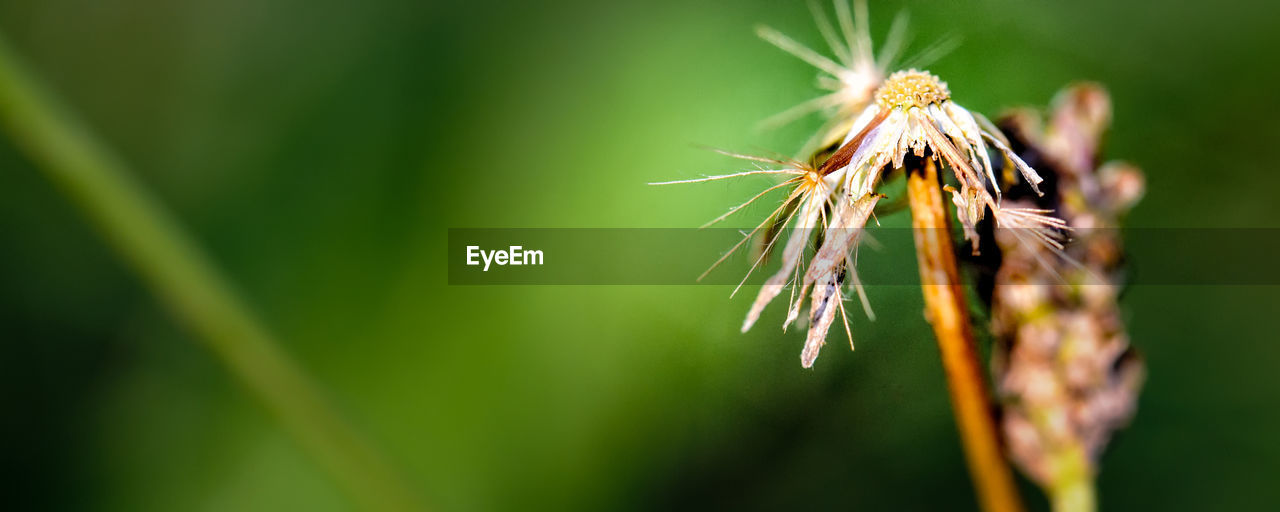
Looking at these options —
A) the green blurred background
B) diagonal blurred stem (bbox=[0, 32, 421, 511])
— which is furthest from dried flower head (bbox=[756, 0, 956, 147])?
diagonal blurred stem (bbox=[0, 32, 421, 511])

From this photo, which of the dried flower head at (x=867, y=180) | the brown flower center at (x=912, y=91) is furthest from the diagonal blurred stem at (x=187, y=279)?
the brown flower center at (x=912, y=91)

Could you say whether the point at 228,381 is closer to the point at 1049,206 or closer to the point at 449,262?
the point at 449,262

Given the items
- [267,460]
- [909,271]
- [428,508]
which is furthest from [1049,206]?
[267,460]

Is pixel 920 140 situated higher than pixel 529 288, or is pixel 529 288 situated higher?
pixel 529 288

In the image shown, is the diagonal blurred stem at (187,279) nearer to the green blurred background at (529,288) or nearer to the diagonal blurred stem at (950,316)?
the green blurred background at (529,288)

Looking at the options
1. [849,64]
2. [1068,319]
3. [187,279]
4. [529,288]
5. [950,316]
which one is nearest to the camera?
[950,316]

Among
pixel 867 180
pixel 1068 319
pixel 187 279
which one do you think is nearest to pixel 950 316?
pixel 867 180

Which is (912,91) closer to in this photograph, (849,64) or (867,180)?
(867,180)
